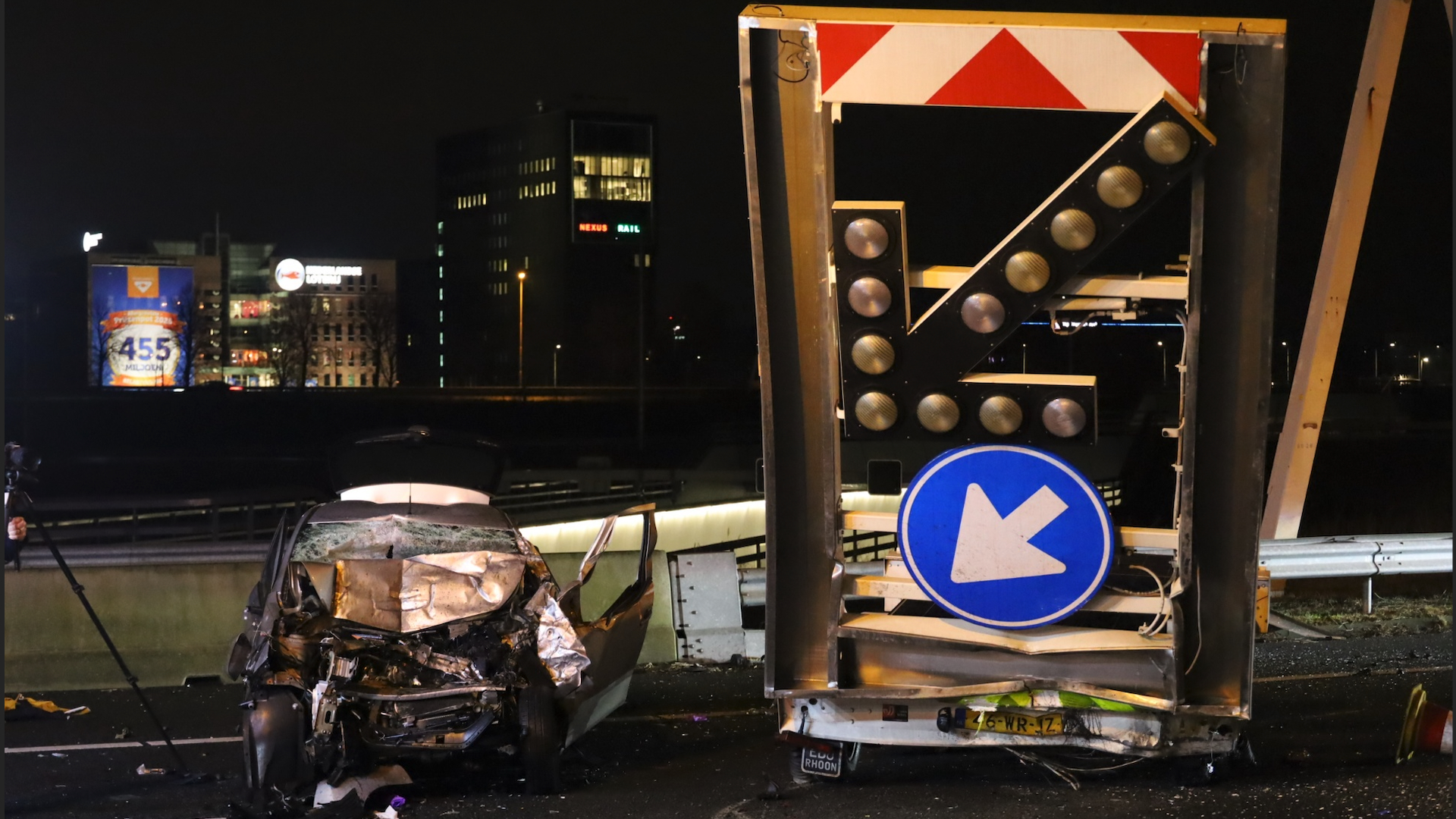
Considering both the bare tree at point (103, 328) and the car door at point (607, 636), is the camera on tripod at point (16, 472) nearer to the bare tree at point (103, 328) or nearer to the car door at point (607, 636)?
the car door at point (607, 636)

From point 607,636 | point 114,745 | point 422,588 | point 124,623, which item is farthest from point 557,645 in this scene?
point 124,623

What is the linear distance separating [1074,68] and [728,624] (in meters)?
5.52

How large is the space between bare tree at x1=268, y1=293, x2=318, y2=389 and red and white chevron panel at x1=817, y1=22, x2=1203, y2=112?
106082mm

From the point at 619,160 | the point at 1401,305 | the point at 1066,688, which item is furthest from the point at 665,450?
the point at 619,160

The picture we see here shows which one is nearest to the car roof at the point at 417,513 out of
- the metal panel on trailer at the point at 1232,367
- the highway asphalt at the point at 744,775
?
the highway asphalt at the point at 744,775

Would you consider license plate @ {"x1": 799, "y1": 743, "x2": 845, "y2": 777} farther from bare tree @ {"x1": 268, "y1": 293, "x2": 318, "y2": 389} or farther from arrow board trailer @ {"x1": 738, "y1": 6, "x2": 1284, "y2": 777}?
bare tree @ {"x1": 268, "y1": 293, "x2": 318, "y2": 389}

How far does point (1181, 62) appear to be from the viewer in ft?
17.9

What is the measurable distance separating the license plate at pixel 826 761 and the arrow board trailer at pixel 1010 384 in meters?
0.28

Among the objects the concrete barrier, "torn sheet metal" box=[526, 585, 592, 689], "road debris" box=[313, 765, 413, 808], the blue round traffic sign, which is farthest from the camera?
the concrete barrier

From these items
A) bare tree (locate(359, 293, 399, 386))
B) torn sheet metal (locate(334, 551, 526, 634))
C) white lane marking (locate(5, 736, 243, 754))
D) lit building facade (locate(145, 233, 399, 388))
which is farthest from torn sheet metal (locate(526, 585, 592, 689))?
bare tree (locate(359, 293, 399, 386))

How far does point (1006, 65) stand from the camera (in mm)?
5500

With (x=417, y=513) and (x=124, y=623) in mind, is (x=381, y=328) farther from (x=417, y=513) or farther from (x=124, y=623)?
(x=417, y=513)

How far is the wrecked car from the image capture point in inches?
252

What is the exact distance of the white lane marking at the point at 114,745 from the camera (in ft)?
24.9
